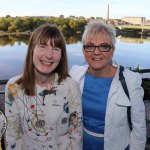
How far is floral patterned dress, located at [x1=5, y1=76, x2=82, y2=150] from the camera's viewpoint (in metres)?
1.84

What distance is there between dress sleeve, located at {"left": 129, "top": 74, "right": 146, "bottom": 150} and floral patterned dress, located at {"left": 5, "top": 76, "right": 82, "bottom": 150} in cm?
41

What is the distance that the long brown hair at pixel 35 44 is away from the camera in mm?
1809

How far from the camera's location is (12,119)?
73.0 inches

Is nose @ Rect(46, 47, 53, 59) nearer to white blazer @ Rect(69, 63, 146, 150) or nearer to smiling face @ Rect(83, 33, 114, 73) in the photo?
smiling face @ Rect(83, 33, 114, 73)

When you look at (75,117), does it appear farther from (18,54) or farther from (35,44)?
(18,54)

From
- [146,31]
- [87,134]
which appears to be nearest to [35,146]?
[87,134]

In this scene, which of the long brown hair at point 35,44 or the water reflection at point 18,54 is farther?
the water reflection at point 18,54

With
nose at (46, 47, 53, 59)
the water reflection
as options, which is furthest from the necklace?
the water reflection

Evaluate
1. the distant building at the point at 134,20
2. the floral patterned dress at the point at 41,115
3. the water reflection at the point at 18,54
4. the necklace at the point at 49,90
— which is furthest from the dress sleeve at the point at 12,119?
the distant building at the point at 134,20

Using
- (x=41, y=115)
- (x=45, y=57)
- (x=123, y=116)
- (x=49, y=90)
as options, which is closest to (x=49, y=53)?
(x=45, y=57)

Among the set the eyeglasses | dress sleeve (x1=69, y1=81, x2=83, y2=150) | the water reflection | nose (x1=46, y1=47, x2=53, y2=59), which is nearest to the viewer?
nose (x1=46, y1=47, x2=53, y2=59)

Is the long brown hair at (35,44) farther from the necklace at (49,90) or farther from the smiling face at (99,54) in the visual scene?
the smiling face at (99,54)

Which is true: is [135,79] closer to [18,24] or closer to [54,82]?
[54,82]

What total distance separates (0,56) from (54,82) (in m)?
23.0
